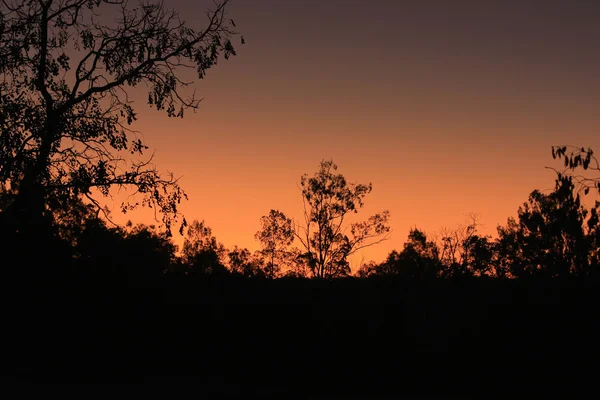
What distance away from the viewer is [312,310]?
744 inches

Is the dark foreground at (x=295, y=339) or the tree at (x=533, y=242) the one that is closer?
the dark foreground at (x=295, y=339)

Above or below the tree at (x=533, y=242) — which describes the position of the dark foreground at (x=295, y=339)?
below

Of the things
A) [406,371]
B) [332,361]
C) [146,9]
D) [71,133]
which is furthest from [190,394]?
[146,9]

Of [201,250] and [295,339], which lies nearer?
[295,339]

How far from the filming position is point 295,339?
1784cm

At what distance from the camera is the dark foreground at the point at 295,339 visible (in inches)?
640

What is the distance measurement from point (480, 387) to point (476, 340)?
5.50ft

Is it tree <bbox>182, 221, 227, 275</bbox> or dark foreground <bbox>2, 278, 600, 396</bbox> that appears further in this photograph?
tree <bbox>182, 221, 227, 275</bbox>

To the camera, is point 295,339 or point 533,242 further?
point 533,242

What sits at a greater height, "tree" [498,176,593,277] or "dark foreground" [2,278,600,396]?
"tree" [498,176,593,277]

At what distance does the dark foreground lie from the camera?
53.4ft

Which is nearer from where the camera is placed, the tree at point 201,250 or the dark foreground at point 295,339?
the dark foreground at point 295,339

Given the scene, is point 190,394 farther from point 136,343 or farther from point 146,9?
point 146,9

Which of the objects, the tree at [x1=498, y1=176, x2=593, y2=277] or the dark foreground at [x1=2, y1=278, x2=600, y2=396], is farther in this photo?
the tree at [x1=498, y1=176, x2=593, y2=277]
